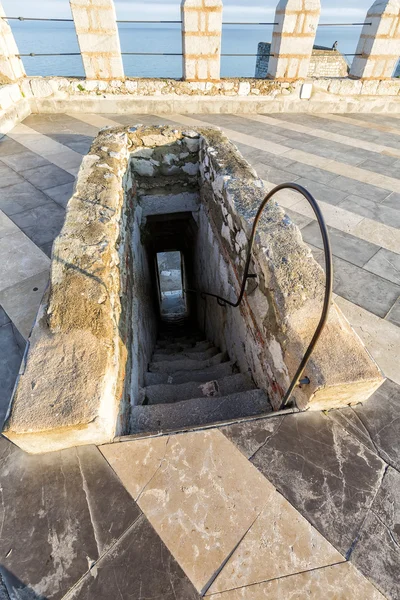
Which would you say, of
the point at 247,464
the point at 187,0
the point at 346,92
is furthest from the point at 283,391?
the point at 346,92

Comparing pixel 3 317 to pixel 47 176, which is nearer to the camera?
pixel 3 317

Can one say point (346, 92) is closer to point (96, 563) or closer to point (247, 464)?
point (247, 464)

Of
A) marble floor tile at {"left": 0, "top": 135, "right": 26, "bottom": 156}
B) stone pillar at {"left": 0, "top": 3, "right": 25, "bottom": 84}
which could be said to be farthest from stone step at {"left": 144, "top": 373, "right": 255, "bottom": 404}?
stone pillar at {"left": 0, "top": 3, "right": 25, "bottom": 84}

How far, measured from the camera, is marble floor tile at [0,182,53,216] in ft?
16.4

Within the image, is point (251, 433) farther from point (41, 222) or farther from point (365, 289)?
point (41, 222)

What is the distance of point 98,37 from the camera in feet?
23.8

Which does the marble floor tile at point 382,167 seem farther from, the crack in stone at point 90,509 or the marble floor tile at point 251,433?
the crack in stone at point 90,509

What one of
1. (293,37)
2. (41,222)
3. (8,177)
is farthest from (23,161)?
(293,37)

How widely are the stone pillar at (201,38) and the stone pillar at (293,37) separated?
148cm

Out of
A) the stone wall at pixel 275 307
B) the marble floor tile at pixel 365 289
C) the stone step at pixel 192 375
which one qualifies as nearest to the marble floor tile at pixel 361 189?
the marble floor tile at pixel 365 289

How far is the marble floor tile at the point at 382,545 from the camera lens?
163cm

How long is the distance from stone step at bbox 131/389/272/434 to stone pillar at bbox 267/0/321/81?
878 centimetres

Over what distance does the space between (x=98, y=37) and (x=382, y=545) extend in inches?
385

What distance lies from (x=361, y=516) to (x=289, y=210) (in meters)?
4.31
